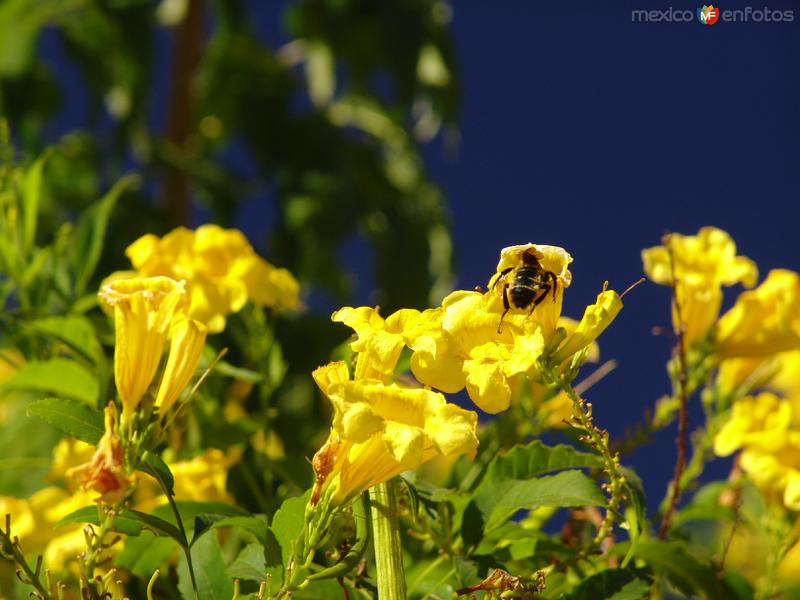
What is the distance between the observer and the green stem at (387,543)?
57 cm

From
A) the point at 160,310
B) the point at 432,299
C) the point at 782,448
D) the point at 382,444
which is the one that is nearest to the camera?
the point at 382,444

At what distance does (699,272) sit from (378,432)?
22.4 inches

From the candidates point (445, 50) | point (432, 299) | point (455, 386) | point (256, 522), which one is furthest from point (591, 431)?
point (445, 50)

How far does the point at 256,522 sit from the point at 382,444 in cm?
11

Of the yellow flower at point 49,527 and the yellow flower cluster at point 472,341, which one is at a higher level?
the yellow flower cluster at point 472,341

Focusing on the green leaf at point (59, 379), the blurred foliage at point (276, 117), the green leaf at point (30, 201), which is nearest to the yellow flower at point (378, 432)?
the green leaf at point (59, 379)

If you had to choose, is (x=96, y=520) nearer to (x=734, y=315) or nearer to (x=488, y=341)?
(x=488, y=341)

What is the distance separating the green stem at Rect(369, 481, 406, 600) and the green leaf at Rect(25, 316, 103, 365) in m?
0.36

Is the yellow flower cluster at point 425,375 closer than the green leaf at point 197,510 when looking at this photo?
Yes

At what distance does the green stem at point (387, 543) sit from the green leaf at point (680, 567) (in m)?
0.18

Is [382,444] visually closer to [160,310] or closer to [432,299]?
[160,310]

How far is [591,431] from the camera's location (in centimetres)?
59

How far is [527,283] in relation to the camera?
688 mm

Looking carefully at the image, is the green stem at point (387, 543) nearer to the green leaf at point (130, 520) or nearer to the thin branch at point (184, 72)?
the green leaf at point (130, 520)
